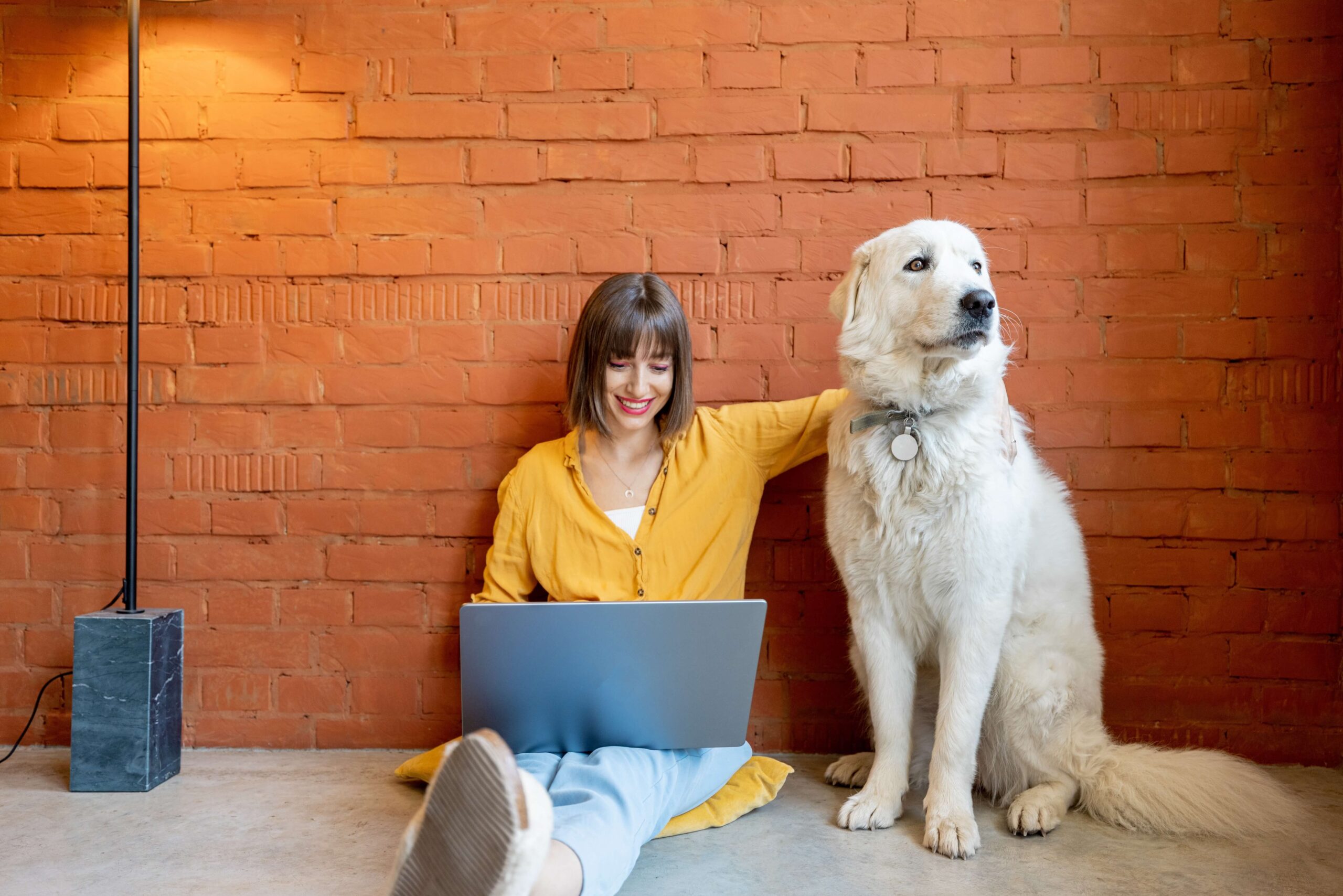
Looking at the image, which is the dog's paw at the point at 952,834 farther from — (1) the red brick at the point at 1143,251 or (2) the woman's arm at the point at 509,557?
(1) the red brick at the point at 1143,251

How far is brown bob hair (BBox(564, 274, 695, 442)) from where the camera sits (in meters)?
2.08

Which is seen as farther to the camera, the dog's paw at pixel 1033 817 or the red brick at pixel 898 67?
the red brick at pixel 898 67

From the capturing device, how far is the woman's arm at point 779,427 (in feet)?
7.35

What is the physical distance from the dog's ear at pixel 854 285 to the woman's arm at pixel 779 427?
0.86 feet

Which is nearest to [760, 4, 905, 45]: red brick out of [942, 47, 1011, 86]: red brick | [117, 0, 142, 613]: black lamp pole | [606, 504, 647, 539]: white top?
[942, 47, 1011, 86]: red brick

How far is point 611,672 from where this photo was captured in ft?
5.58

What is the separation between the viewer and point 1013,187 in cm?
242

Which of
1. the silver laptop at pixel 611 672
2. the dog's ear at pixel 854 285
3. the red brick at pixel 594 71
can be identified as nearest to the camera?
the silver laptop at pixel 611 672

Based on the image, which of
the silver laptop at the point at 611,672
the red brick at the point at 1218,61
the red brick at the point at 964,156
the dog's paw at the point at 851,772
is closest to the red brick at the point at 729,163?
the red brick at the point at 964,156

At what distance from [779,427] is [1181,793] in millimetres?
1153

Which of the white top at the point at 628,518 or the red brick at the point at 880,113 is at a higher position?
the red brick at the point at 880,113

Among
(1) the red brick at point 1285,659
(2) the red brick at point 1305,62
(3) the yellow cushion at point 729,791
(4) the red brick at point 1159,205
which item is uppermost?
(2) the red brick at point 1305,62

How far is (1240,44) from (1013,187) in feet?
2.22

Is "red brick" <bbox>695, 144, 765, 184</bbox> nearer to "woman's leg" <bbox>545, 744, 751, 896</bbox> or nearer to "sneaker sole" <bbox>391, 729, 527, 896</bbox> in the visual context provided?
"woman's leg" <bbox>545, 744, 751, 896</bbox>
